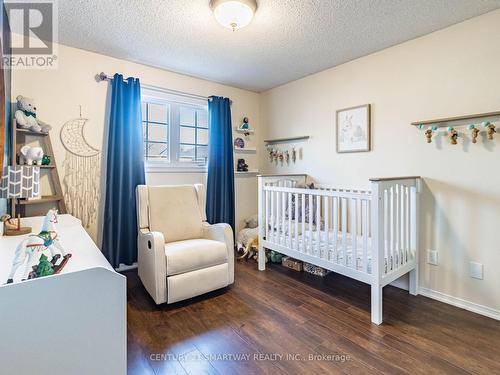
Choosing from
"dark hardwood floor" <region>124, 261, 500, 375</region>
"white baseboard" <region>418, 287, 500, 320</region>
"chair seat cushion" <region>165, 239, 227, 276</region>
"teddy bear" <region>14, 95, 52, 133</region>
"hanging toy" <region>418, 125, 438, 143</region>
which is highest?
"teddy bear" <region>14, 95, 52, 133</region>

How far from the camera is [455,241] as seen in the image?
2.15m

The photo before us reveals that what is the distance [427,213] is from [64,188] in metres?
3.30

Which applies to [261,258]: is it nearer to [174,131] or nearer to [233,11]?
Result: [174,131]

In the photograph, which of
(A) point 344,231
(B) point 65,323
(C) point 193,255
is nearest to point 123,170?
(C) point 193,255

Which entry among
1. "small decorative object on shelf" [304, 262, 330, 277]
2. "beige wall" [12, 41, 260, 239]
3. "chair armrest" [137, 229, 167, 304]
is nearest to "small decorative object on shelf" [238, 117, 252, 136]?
"beige wall" [12, 41, 260, 239]

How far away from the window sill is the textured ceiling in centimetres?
112

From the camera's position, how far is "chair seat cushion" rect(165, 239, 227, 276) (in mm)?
2064

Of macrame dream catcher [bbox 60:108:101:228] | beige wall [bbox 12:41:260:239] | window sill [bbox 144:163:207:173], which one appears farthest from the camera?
window sill [bbox 144:163:207:173]

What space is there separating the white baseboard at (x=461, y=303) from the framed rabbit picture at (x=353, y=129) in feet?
4.58

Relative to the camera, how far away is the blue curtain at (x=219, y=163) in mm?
3371

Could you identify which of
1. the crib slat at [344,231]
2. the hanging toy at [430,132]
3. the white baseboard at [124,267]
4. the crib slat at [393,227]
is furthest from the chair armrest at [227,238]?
the hanging toy at [430,132]

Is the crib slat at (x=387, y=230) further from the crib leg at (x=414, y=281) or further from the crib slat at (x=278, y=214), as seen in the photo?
the crib slat at (x=278, y=214)

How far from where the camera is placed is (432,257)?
227 centimetres

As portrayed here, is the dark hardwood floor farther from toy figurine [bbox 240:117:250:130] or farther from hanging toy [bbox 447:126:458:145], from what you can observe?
toy figurine [bbox 240:117:250:130]
